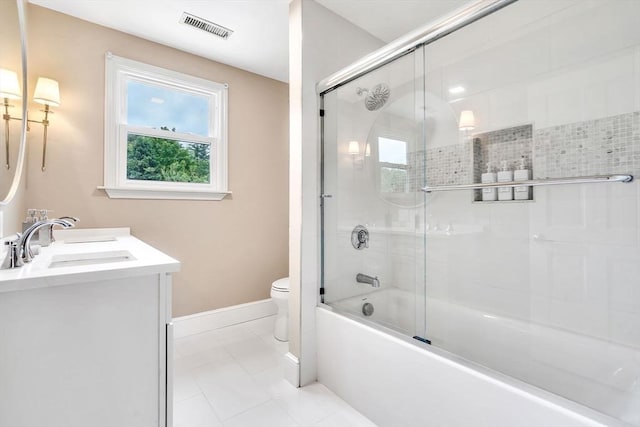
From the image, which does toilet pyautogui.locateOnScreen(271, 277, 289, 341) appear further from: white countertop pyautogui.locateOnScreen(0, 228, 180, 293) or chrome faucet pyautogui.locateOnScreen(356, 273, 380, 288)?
white countertop pyautogui.locateOnScreen(0, 228, 180, 293)

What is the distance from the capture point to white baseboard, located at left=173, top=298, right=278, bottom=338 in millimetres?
2553

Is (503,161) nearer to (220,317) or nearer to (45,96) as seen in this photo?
(220,317)

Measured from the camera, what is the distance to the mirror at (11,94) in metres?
1.28

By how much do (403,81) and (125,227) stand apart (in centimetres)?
222

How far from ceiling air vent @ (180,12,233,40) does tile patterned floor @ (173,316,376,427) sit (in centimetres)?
240

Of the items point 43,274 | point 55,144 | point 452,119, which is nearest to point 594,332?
point 452,119

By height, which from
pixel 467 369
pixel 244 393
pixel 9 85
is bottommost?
pixel 244 393

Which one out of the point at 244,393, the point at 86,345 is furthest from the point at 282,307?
the point at 86,345

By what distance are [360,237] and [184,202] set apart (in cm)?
154

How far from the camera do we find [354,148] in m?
2.08

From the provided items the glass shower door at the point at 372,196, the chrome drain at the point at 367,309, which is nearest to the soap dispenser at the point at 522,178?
the glass shower door at the point at 372,196

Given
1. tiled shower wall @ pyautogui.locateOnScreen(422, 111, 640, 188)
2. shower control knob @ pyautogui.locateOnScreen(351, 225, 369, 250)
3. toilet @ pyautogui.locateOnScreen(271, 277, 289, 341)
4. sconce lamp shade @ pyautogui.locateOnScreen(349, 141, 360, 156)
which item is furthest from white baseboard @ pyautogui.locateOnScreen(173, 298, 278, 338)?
tiled shower wall @ pyautogui.locateOnScreen(422, 111, 640, 188)

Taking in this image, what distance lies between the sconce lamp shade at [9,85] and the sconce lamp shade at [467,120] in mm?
2291

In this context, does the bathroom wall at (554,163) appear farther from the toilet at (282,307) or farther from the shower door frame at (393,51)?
the toilet at (282,307)
